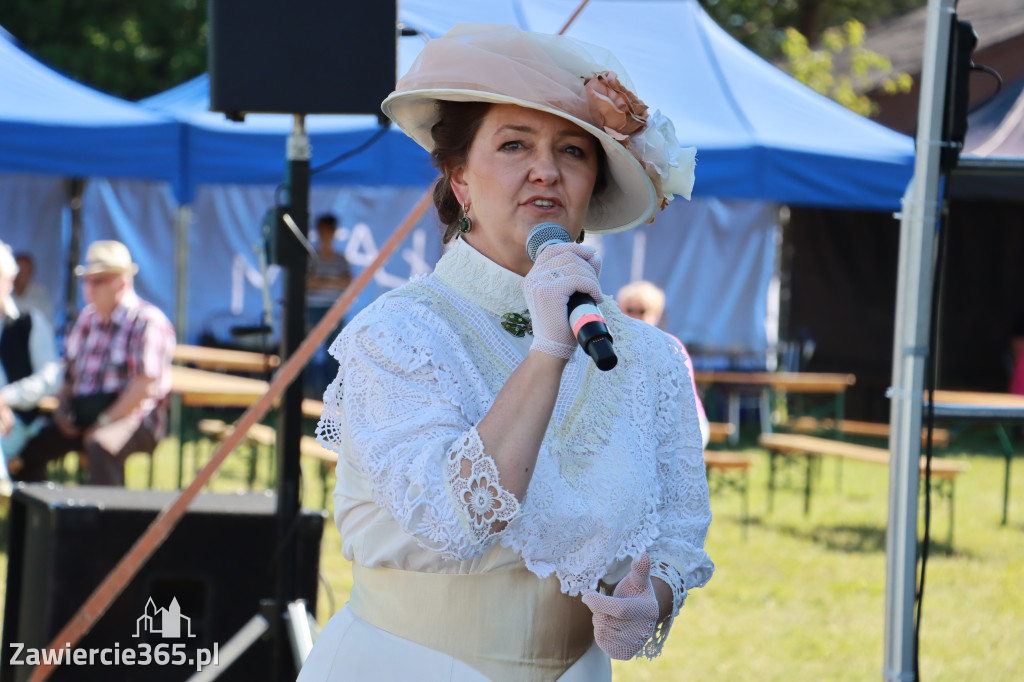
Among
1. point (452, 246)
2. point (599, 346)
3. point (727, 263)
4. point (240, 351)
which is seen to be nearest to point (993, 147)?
point (452, 246)

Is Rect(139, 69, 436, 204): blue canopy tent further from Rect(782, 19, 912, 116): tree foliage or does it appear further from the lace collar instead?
Rect(782, 19, 912, 116): tree foliage

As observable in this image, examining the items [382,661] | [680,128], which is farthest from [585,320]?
[680,128]

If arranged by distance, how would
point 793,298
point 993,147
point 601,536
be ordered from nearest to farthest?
point 601,536, point 993,147, point 793,298

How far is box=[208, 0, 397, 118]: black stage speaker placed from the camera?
11.2ft

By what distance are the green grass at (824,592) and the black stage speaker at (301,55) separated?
233cm

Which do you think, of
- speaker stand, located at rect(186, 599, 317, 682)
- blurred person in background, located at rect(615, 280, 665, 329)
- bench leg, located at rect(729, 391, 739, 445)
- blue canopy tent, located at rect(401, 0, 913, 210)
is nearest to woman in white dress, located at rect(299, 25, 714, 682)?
speaker stand, located at rect(186, 599, 317, 682)

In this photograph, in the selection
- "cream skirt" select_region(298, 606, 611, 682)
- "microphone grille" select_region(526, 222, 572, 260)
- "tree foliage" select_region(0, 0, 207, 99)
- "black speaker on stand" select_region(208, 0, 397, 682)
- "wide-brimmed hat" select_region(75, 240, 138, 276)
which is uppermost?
"tree foliage" select_region(0, 0, 207, 99)

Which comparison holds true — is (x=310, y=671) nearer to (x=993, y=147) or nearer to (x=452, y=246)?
(x=452, y=246)

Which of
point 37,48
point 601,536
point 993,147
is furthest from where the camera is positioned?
point 37,48

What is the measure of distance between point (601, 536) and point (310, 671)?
0.55 m

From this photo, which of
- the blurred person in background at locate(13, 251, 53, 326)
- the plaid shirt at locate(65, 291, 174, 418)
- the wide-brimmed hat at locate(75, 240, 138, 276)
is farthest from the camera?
the blurred person in background at locate(13, 251, 53, 326)

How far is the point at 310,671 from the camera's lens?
6.37ft

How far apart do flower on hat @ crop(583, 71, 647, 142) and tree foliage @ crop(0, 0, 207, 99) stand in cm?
1604

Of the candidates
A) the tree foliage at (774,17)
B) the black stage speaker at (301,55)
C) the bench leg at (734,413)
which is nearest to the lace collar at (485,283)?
the black stage speaker at (301,55)
